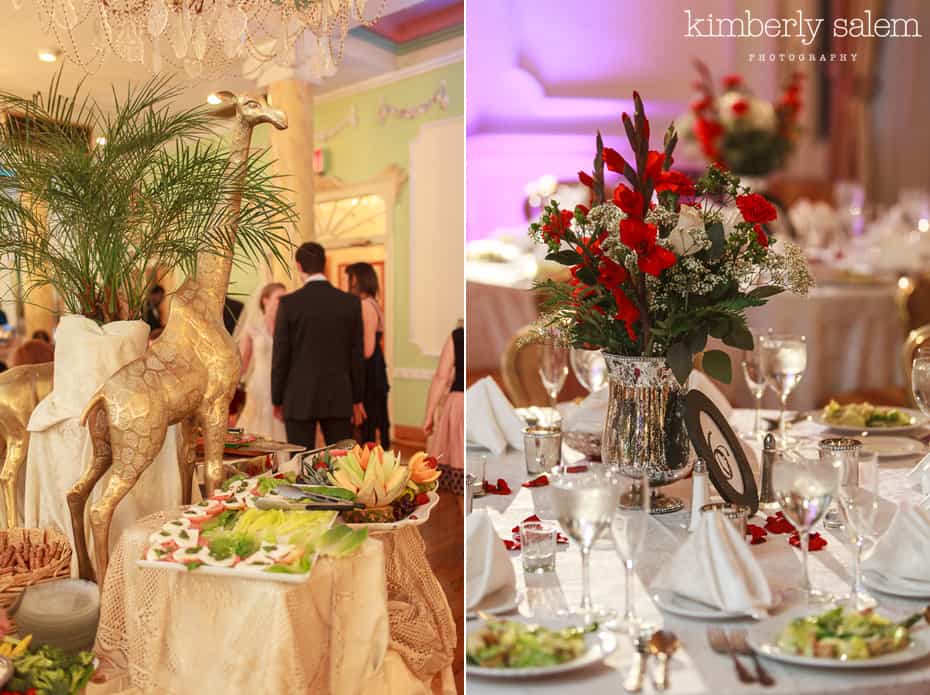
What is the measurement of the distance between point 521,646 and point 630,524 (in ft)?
0.59

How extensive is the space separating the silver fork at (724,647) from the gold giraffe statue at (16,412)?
5.15 ft

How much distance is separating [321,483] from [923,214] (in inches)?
216

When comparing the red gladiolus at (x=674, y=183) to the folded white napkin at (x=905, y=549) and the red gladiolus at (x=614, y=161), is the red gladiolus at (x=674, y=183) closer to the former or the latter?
the red gladiolus at (x=614, y=161)

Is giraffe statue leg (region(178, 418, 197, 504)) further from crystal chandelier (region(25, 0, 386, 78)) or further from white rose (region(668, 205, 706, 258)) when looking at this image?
crystal chandelier (region(25, 0, 386, 78))

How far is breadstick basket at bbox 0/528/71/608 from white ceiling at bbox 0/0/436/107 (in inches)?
194

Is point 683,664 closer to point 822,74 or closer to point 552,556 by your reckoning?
point 552,556

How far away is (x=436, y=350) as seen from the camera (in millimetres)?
6988

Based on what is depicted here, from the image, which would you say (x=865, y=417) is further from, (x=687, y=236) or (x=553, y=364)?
(x=687, y=236)

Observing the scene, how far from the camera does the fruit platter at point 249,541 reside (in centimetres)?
135

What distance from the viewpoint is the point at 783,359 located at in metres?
1.75

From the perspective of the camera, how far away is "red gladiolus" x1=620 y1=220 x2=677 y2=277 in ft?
3.82

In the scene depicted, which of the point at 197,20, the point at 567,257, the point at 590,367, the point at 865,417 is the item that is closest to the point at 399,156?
the point at 197,20

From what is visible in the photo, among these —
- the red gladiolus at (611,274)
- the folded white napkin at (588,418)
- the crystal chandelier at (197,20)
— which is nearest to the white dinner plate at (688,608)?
the red gladiolus at (611,274)

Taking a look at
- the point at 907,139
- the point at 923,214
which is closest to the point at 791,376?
the point at 923,214
